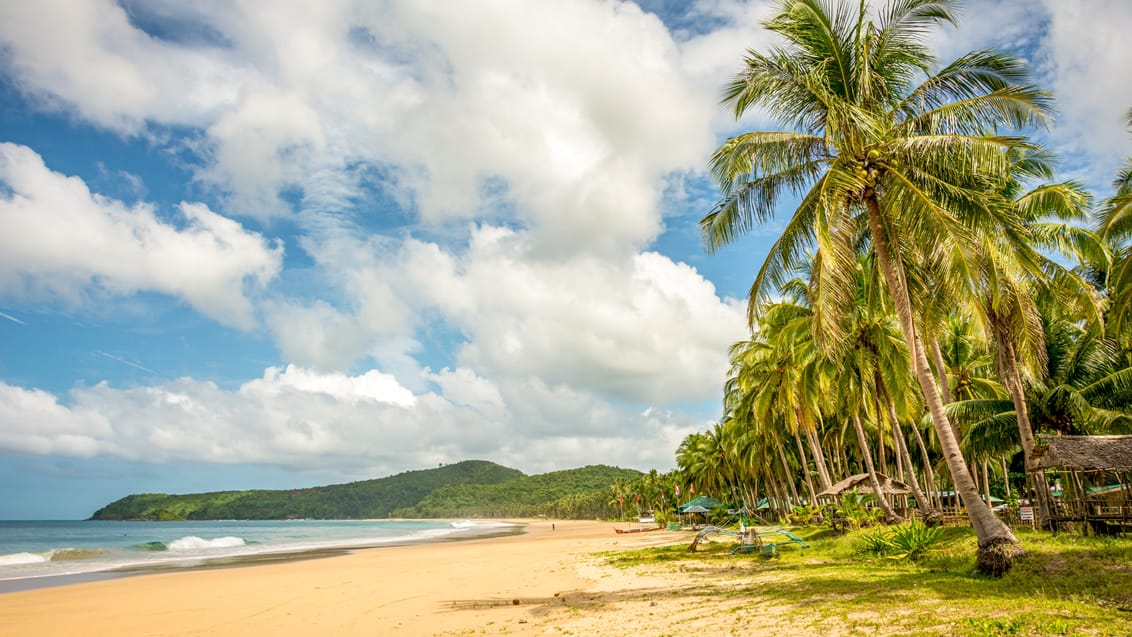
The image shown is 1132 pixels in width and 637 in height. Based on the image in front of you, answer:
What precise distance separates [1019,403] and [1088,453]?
154cm

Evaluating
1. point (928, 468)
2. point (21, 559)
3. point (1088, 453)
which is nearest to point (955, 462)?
point (1088, 453)

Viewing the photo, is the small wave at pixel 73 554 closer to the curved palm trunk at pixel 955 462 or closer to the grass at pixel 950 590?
the grass at pixel 950 590

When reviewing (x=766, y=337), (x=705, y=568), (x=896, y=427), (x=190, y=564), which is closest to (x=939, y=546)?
(x=705, y=568)

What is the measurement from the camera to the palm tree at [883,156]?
405 inches

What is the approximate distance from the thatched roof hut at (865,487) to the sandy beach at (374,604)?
8604 millimetres

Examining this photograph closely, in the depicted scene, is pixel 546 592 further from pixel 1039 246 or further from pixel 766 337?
pixel 766 337

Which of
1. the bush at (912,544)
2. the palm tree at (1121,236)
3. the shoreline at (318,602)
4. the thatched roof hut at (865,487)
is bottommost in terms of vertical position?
the shoreline at (318,602)

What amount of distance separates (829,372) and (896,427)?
2.65 metres

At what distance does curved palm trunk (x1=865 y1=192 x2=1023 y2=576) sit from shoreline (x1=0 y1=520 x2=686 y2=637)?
6.66 metres

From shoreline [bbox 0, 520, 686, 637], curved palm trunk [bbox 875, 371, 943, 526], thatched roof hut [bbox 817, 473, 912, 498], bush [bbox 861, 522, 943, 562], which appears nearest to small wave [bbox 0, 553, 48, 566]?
shoreline [bbox 0, 520, 686, 637]

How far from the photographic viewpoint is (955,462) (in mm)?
10547

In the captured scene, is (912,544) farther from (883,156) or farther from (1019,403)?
(883,156)

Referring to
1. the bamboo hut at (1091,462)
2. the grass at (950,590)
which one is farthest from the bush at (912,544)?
the bamboo hut at (1091,462)

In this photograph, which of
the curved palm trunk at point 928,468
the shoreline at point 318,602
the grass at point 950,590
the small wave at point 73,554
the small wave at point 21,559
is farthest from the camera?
the small wave at point 73,554
